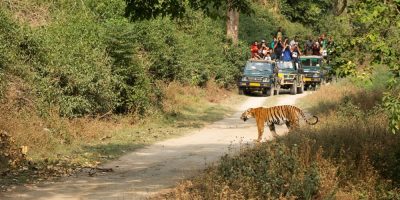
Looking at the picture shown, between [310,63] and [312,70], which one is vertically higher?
[310,63]

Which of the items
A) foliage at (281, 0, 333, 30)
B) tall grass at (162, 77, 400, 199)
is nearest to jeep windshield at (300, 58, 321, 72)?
foliage at (281, 0, 333, 30)

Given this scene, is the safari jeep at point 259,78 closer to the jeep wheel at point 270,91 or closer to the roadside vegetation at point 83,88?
the jeep wheel at point 270,91

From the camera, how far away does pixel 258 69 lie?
35000 mm

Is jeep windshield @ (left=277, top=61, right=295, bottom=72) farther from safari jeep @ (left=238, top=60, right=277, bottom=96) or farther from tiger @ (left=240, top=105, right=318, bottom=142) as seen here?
tiger @ (left=240, top=105, right=318, bottom=142)

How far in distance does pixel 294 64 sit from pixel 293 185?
2872 cm

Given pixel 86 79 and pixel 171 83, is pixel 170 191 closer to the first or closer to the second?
pixel 86 79

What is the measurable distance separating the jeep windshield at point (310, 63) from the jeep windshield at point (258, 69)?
5265 mm

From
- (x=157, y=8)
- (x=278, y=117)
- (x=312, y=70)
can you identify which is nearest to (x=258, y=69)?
(x=312, y=70)

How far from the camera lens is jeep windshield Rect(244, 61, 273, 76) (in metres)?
34.7

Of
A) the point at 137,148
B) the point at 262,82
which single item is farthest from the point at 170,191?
the point at 262,82

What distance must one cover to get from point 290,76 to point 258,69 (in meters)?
2.41

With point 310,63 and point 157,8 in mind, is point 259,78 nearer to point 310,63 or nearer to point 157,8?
point 310,63

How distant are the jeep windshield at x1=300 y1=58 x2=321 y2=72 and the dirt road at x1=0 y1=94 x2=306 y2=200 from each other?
19848mm

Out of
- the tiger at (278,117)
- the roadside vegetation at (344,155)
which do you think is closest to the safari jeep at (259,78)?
the tiger at (278,117)
